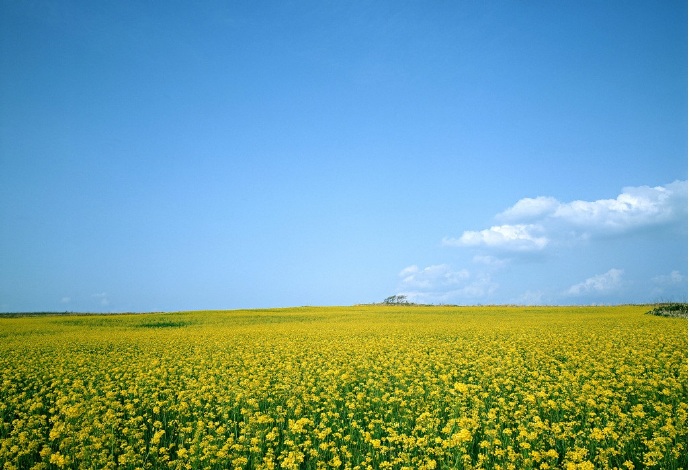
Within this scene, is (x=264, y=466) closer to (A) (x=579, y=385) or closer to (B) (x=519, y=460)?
(B) (x=519, y=460)

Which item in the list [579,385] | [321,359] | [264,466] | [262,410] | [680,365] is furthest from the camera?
[321,359]

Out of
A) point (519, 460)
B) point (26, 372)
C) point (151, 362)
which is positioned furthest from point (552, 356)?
point (26, 372)

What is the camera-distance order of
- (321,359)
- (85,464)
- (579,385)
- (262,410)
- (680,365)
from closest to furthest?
(85,464) < (262,410) < (579,385) < (680,365) < (321,359)

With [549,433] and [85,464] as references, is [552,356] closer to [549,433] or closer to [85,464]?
[549,433]

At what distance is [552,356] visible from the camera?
60.6 ft

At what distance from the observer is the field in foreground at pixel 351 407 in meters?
8.20

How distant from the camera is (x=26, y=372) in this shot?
1659 cm

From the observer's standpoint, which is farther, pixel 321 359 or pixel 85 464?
pixel 321 359

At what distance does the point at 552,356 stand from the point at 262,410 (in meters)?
13.0

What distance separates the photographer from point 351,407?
10438mm

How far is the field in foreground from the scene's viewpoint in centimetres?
820

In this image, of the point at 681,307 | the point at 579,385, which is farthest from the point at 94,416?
the point at 681,307

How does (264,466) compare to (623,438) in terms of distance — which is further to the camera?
(623,438)

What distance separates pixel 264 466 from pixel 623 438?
6.98 meters
